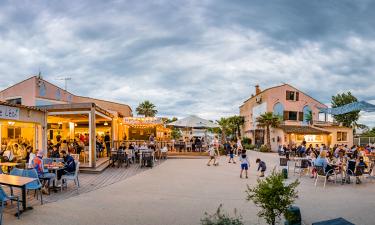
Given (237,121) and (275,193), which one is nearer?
(275,193)

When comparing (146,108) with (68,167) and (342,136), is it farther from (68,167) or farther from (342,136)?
(68,167)

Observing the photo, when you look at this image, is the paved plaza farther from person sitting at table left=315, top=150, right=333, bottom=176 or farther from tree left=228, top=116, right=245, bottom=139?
tree left=228, top=116, right=245, bottom=139

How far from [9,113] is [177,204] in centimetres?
812

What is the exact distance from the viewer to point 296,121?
1452 inches

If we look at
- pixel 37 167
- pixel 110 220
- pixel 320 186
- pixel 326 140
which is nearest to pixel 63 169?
pixel 37 167

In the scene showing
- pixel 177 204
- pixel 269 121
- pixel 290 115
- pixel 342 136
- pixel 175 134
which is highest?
pixel 290 115

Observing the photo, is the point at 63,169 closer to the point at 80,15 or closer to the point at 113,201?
the point at 113,201

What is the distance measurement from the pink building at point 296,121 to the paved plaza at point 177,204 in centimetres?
2321

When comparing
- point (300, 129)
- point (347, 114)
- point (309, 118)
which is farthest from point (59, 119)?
point (347, 114)

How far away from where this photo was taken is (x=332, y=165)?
38.0ft

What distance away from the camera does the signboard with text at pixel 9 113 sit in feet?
37.9

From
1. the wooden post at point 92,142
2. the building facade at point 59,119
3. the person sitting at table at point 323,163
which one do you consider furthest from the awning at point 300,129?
the wooden post at point 92,142

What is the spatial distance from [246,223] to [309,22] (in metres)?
8.52

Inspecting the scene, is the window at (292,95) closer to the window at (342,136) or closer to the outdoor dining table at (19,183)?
the window at (342,136)
